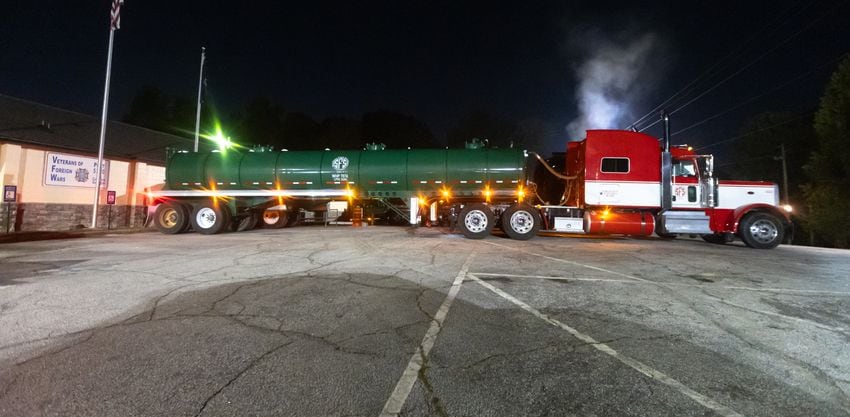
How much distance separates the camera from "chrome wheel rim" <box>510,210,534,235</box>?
524 inches

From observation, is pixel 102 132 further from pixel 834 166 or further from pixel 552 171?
pixel 834 166

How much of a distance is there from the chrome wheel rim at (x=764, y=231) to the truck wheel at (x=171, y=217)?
19952 mm

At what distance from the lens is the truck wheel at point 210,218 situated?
15273 millimetres

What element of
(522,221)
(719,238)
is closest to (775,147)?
(719,238)

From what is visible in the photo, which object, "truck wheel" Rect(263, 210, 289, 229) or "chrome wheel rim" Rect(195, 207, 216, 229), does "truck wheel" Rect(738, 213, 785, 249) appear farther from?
"chrome wheel rim" Rect(195, 207, 216, 229)

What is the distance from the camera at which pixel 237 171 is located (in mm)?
15328

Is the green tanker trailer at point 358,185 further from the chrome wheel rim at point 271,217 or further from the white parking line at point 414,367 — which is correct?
the white parking line at point 414,367

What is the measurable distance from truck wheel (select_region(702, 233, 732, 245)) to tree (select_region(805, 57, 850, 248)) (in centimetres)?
2191

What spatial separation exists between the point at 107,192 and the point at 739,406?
77.3ft

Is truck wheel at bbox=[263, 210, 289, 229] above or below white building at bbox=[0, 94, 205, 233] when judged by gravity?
below

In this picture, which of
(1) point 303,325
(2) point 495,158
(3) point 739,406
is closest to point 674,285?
(3) point 739,406

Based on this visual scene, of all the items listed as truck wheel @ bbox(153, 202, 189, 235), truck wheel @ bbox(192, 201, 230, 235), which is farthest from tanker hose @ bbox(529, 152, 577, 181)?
truck wheel @ bbox(153, 202, 189, 235)

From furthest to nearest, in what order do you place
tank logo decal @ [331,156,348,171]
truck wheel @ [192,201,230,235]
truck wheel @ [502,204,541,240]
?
1. truck wheel @ [192,201,230,235]
2. tank logo decal @ [331,156,348,171]
3. truck wheel @ [502,204,541,240]

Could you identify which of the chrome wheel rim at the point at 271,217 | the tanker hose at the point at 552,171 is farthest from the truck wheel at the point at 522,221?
the chrome wheel rim at the point at 271,217
